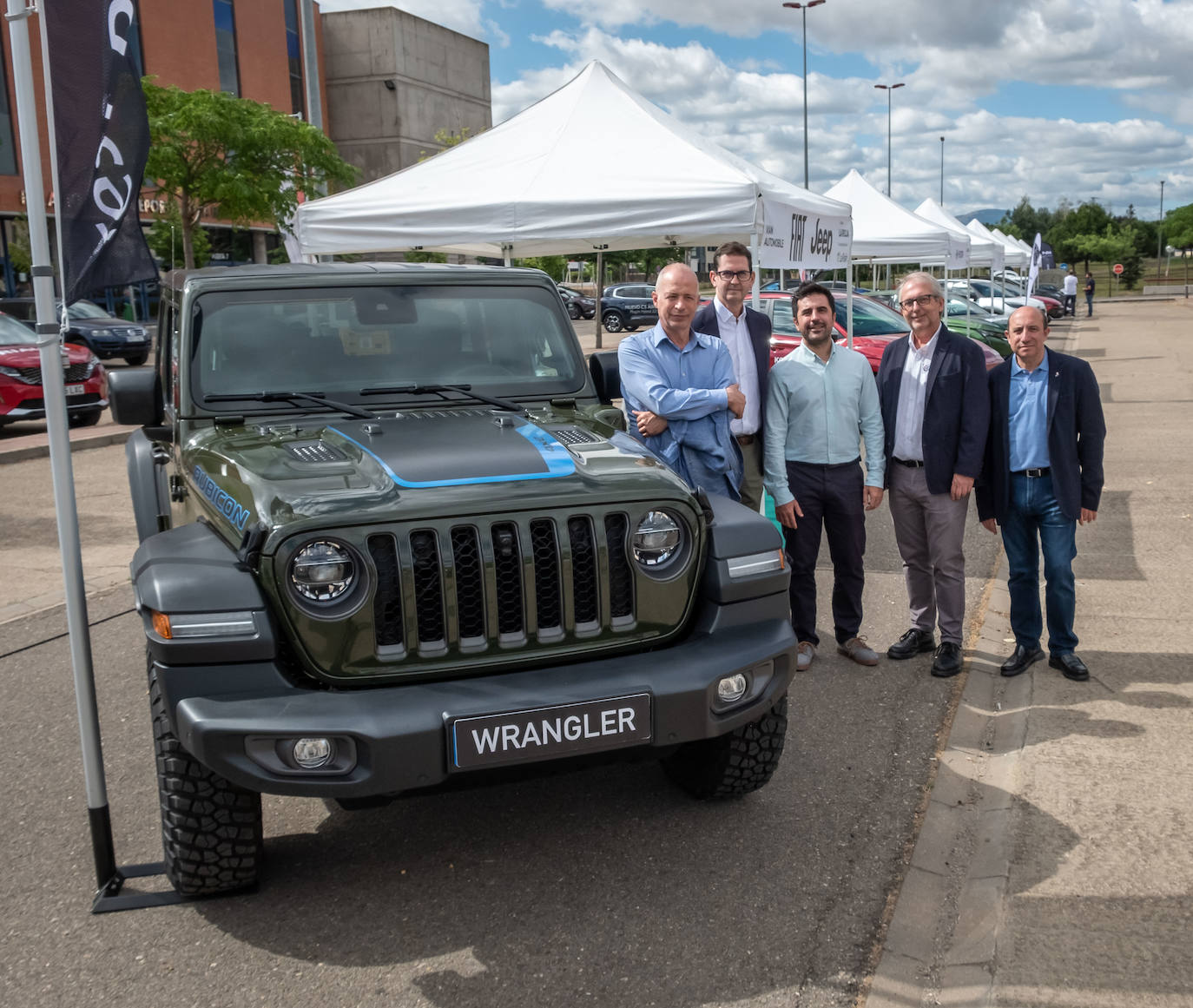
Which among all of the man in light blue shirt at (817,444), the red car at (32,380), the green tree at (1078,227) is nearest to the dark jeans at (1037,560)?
the man in light blue shirt at (817,444)

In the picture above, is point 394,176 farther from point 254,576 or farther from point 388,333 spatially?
point 254,576

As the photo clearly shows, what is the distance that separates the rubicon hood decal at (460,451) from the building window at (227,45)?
4684 centimetres

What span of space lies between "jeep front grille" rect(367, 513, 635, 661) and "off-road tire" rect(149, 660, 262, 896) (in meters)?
0.66

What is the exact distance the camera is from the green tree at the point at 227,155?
26938mm

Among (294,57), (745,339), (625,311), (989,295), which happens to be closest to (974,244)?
(989,295)

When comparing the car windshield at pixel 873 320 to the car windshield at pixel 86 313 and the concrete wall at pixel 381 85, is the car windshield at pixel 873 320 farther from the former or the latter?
the concrete wall at pixel 381 85

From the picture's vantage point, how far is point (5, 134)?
3538 cm

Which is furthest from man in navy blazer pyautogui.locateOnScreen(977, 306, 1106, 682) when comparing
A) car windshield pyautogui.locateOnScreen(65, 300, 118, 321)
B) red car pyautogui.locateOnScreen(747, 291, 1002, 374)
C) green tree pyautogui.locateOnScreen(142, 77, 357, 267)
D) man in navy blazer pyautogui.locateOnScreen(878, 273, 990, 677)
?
green tree pyautogui.locateOnScreen(142, 77, 357, 267)

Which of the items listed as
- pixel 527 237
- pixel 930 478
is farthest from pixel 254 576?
pixel 527 237

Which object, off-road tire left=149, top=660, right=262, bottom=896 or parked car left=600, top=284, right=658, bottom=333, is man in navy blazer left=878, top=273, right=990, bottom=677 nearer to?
off-road tire left=149, top=660, right=262, bottom=896

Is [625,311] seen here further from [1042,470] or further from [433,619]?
[433,619]

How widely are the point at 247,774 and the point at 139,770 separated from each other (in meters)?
1.78

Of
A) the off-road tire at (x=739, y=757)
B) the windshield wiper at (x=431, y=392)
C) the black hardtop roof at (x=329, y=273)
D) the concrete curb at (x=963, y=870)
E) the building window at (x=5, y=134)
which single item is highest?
the building window at (x=5, y=134)

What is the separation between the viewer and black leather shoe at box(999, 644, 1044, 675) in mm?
5383
